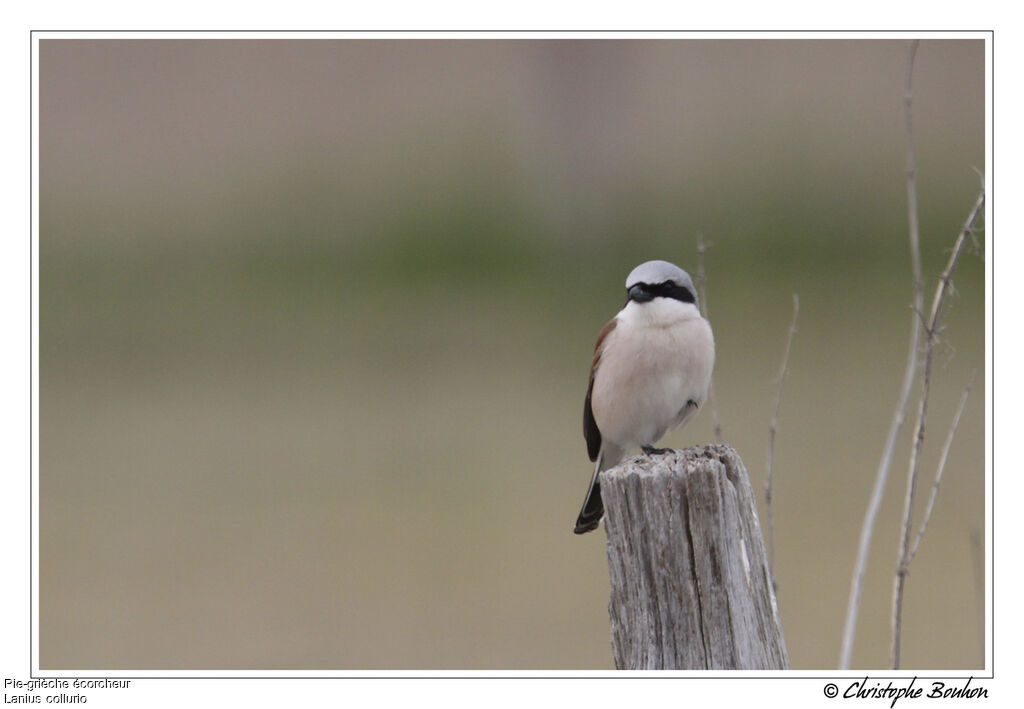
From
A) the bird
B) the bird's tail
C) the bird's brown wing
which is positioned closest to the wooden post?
the bird

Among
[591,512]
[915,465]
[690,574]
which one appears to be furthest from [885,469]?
[591,512]

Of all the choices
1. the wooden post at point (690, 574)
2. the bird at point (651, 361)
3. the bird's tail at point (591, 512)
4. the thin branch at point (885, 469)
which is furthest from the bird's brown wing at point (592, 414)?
the wooden post at point (690, 574)

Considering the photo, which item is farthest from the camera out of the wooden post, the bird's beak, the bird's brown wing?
the bird's brown wing

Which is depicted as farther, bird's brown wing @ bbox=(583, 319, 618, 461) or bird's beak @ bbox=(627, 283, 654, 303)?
bird's brown wing @ bbox=(583, 319, 618, 461)

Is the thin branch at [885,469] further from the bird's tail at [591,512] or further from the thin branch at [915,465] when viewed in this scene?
the bird's tail at [591,512]

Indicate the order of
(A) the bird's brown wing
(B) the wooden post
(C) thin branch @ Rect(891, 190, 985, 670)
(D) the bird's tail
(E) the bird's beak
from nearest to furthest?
(B) the wooden post < (C) thin branch @ Rect(891, 190, 985, 670) < (E) the bird's beak < (D) the bird's tail < (A) the bird's brown wing

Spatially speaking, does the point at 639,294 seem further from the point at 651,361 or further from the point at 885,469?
the point at 885,469

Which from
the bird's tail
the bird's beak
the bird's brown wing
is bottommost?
the bird's tail

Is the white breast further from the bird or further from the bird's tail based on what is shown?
the bird's tail

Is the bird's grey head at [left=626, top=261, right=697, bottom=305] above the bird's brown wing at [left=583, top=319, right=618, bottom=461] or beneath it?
above

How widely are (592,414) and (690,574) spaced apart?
183 centimetres

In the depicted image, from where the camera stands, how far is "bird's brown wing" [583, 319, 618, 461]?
4.16 meters

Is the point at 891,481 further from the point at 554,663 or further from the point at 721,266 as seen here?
the point at 721,266

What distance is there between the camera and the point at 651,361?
3920mm
